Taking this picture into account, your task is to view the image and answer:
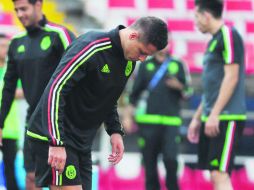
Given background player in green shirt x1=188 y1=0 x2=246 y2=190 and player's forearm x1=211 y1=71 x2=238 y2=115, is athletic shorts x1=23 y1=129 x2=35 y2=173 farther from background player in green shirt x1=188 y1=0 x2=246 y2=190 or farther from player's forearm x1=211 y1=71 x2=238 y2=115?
player's forearm x1=211 y1=71 x2=238 y2=115

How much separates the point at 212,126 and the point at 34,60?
1546 mm

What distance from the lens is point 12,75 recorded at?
19.4 ft

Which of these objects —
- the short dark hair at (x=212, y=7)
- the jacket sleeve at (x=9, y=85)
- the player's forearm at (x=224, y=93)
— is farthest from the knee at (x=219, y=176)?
the jacket sleeve at (x=9, y=85)

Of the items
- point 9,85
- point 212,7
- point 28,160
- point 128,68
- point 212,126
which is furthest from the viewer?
point 212,7

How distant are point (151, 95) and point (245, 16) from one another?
157cm

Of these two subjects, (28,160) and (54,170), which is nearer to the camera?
(54,170)

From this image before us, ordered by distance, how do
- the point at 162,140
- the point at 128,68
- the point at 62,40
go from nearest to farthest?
1. the point at 128,68
2. the point at 62,40
3. the point at 162,140

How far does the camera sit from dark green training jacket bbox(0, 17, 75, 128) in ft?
18.8

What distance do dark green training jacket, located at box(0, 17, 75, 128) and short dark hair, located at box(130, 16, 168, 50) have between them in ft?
4.58

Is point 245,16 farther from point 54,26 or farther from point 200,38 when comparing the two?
point 54,26

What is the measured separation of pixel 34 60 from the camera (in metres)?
5.76

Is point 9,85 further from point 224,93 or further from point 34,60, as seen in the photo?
point 224,93

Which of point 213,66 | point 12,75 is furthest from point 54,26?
point 213,66

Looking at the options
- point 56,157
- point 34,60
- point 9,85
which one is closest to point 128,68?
point 56,157
